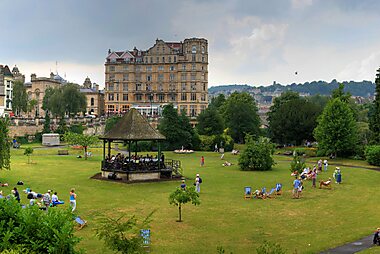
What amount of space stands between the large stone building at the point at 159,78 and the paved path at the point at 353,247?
10271 cm

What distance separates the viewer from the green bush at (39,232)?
14.1m

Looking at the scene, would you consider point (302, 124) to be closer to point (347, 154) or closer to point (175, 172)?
point (347, 154)

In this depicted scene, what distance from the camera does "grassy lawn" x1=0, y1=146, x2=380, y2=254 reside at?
2231 cm

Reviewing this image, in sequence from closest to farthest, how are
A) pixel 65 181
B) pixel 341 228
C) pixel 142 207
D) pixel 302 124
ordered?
1. pixel 341 228
2. pixel 142 207
3. pixel 65 181
4. pixel 302 124

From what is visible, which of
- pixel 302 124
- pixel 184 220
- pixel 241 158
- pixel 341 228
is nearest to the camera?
pixel 341 228

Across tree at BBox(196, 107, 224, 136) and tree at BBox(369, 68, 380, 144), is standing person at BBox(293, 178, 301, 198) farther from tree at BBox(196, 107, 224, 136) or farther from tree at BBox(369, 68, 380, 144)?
tree at BBox(196, 107, 224, 136)

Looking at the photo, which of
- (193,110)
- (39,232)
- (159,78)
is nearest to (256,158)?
(39,232)

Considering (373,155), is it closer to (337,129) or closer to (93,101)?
(337,129)

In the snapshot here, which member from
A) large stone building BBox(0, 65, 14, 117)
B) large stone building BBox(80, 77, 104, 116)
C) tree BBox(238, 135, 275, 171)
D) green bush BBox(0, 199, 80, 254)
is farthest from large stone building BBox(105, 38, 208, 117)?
green bush BBox(0, 199, 80, 254)

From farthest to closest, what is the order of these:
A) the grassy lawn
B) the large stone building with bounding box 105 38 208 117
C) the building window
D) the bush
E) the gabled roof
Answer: the building window, the large stone building with bounding box 105 38 208 117, the bush, the gabled roof, the grassy lawn

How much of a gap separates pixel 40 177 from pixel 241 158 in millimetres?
22827

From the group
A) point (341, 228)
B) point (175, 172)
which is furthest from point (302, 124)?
point (341, 228)

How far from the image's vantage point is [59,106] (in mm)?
106250

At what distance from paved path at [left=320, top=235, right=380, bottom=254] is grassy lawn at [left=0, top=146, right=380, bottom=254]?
1.49 feet
